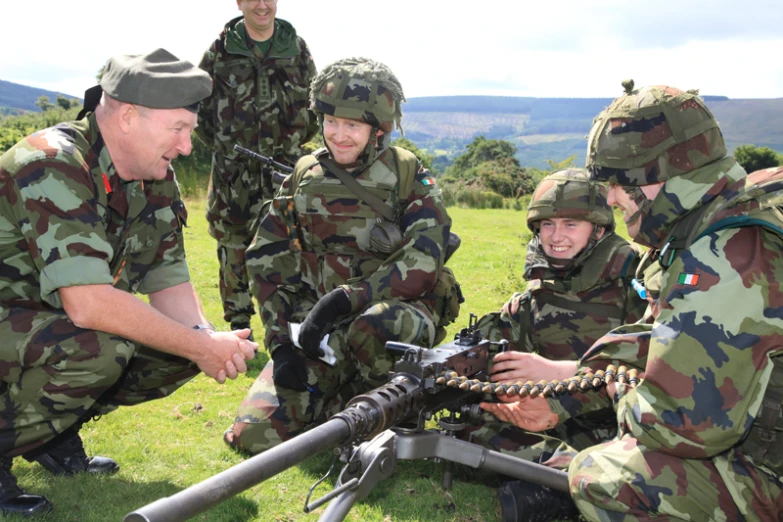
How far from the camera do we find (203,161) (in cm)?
3622

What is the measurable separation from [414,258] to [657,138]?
233cm

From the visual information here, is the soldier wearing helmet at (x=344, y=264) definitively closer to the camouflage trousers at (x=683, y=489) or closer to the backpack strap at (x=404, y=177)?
the backpack strap at (x=404, y=177)

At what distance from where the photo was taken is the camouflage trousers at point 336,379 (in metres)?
5.18

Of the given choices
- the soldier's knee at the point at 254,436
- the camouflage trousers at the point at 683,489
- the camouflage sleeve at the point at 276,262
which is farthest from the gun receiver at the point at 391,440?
the camouflage sleeve at the point at 276,262

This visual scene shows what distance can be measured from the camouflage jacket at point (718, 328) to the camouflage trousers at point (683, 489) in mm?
76

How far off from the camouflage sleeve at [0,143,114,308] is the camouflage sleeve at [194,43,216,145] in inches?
175

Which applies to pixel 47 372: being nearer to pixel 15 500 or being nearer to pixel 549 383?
pixel 15 500

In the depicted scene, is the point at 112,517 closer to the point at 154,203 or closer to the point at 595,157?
the point at 154,203

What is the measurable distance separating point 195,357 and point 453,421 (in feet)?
5.33

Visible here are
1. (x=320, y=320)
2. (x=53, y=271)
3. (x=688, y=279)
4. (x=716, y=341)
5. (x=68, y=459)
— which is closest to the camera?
(x=716, y=341)

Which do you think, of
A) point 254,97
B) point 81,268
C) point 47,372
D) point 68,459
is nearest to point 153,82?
point 81,268

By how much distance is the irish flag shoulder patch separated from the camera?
3133 millimetres

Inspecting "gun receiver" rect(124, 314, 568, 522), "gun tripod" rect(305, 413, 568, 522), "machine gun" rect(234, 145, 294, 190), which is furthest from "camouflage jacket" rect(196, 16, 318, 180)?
"gun tripod" rect(305, 413, 568, 522)

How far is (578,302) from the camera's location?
5.18m
